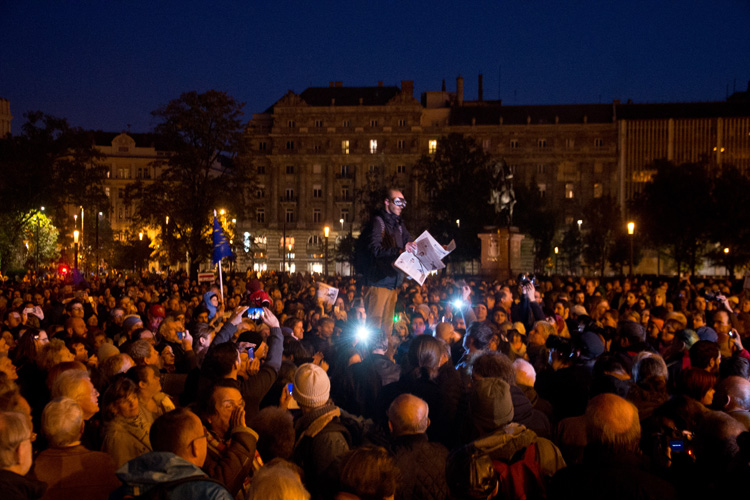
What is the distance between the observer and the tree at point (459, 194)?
6450 centimetres

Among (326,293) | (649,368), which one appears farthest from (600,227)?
(649,368)

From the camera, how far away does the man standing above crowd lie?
7.96m

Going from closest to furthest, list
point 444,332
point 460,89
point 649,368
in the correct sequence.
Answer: point 649,368 → point 444,332 → point 460,89

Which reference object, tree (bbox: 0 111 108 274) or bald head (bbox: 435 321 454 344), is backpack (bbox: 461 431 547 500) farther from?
tree (bbox: 0 111 108 274)

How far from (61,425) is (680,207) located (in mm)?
51957

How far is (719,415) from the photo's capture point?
4.52m

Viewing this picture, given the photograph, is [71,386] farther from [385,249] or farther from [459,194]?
[459,194]

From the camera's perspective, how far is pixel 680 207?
51.0m

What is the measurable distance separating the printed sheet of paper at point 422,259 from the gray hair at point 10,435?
14.8 ft

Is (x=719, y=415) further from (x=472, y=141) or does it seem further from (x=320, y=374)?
(x=472, y=141)

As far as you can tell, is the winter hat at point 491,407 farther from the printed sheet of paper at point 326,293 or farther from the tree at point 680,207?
the tree at point 680,207

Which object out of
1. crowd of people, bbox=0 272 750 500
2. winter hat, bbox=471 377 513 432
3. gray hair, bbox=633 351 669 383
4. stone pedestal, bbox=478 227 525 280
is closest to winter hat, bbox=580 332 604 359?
crowd of people, bbox=0 272 750 500

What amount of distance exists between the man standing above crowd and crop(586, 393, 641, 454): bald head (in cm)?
384

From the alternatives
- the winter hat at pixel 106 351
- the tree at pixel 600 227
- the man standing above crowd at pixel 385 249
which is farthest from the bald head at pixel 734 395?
the tree at pixel 600 227
